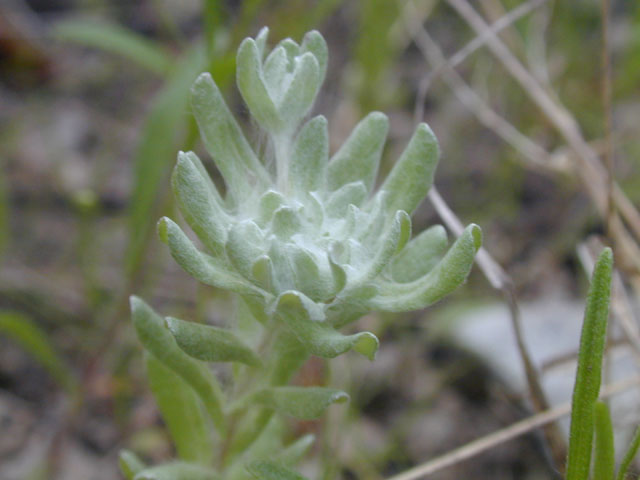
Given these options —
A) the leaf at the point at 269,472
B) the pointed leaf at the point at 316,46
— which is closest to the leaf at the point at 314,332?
the leaf at the point at 269,472

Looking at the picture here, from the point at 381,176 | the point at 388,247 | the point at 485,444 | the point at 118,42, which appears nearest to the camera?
the point at 388,247

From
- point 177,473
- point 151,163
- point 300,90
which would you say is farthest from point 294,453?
point 151,163

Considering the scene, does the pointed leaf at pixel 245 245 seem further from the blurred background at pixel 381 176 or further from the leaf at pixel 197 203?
the blurred background at pixel 381 176

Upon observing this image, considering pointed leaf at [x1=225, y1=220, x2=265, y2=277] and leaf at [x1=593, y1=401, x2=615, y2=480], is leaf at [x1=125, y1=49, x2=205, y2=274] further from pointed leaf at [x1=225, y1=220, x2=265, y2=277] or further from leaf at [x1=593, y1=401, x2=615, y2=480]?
leaf at [x1=593, y1=401, x2=615, y2=480]

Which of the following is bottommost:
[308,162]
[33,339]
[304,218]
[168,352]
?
[33,339]

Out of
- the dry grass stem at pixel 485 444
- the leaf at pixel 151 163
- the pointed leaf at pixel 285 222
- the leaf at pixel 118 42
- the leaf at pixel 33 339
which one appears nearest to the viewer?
the pointed leaf at pixel 285 222

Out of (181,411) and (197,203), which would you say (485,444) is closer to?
(181,411)
